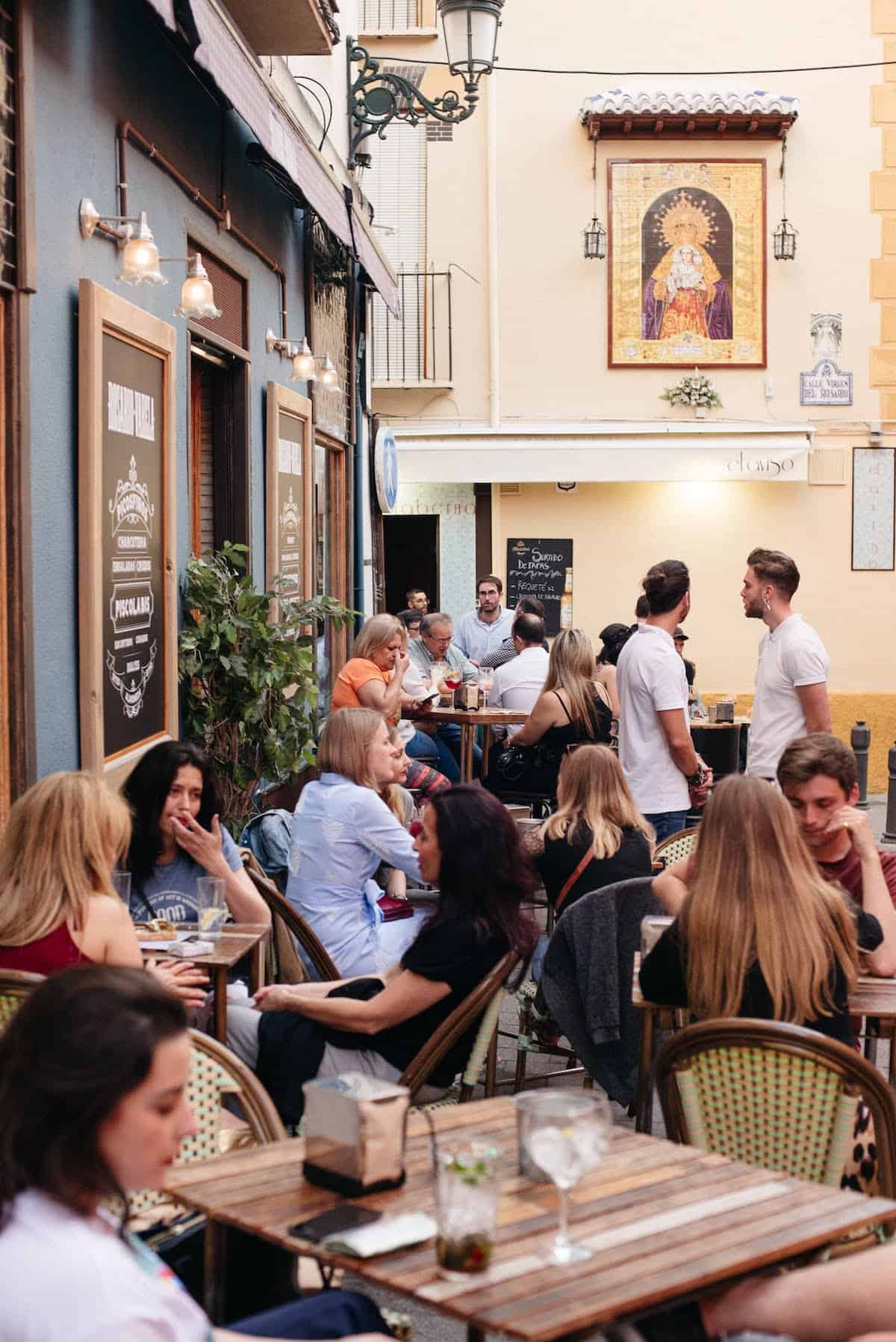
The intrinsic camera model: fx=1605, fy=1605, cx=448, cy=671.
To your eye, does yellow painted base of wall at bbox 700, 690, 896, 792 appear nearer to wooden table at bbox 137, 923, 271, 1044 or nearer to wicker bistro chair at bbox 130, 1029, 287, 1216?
wooden table at bbox 137, 923, 271, 1044

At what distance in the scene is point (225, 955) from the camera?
4379 millimetres

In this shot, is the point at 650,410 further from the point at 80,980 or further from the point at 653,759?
the point at 80,980

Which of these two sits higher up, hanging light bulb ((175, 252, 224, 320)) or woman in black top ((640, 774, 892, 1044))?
hanging light bulb ((175, 252, 224, 320))

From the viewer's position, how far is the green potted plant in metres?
7.14

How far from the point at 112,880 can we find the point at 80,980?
1851 millimetres

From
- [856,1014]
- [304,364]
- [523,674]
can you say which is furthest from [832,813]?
[523,674]

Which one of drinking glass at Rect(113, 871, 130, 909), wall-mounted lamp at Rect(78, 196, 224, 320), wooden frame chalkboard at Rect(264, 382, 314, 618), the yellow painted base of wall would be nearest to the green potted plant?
→ wooden frame chalkboard at Rect(264, 382, 314, 618)

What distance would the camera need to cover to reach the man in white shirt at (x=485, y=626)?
46.6ft

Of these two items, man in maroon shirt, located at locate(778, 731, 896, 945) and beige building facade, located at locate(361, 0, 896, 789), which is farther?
beige building facade, located at locate(361, 0, 896, 789)

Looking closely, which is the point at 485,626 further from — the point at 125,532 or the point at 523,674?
the point at 125,532


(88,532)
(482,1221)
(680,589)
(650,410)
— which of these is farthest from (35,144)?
(650,410)

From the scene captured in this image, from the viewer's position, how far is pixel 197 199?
7328 millimetres

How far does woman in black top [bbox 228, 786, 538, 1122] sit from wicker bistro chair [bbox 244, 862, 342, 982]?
0.70 meters

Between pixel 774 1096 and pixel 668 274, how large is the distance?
14287mm
